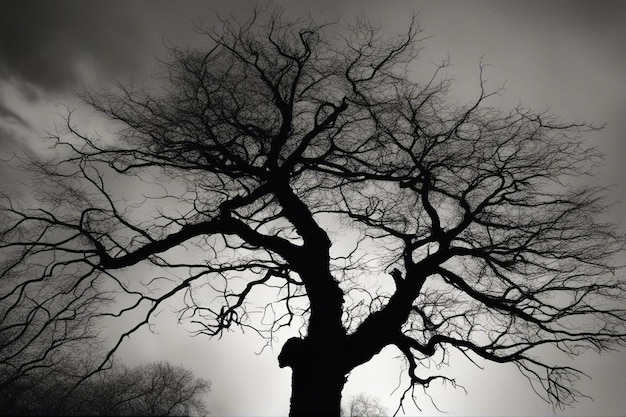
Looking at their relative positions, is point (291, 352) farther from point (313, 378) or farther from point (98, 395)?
point (98, 395)

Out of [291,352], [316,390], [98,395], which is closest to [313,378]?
[316,390]

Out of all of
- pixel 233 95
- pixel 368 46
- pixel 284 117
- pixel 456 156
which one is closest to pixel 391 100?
pixel 368 46

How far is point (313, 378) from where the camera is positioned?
13.2 feet

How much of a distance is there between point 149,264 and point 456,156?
440cm

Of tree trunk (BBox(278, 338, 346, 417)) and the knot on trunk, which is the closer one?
tree trunk (BBox(278, 338, 346, 417))

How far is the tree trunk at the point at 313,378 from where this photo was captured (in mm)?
3857

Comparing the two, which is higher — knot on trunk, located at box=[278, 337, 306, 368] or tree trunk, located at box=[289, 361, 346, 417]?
knot on trunk, located at box=[278, 337, 306, 368]

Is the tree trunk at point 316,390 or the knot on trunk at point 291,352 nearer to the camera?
the tree trunk at point 316,390

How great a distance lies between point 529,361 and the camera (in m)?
4.90

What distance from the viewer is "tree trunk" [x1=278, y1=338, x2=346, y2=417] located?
3.86m

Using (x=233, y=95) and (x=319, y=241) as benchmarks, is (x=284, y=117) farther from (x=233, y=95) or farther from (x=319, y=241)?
(x=319, y=241)

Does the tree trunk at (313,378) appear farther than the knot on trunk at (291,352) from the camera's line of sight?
No

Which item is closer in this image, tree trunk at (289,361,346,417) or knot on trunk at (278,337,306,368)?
tree trunk at (289,361,346,417)

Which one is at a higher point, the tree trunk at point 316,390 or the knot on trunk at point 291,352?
the knot on trunk at point 291,352
